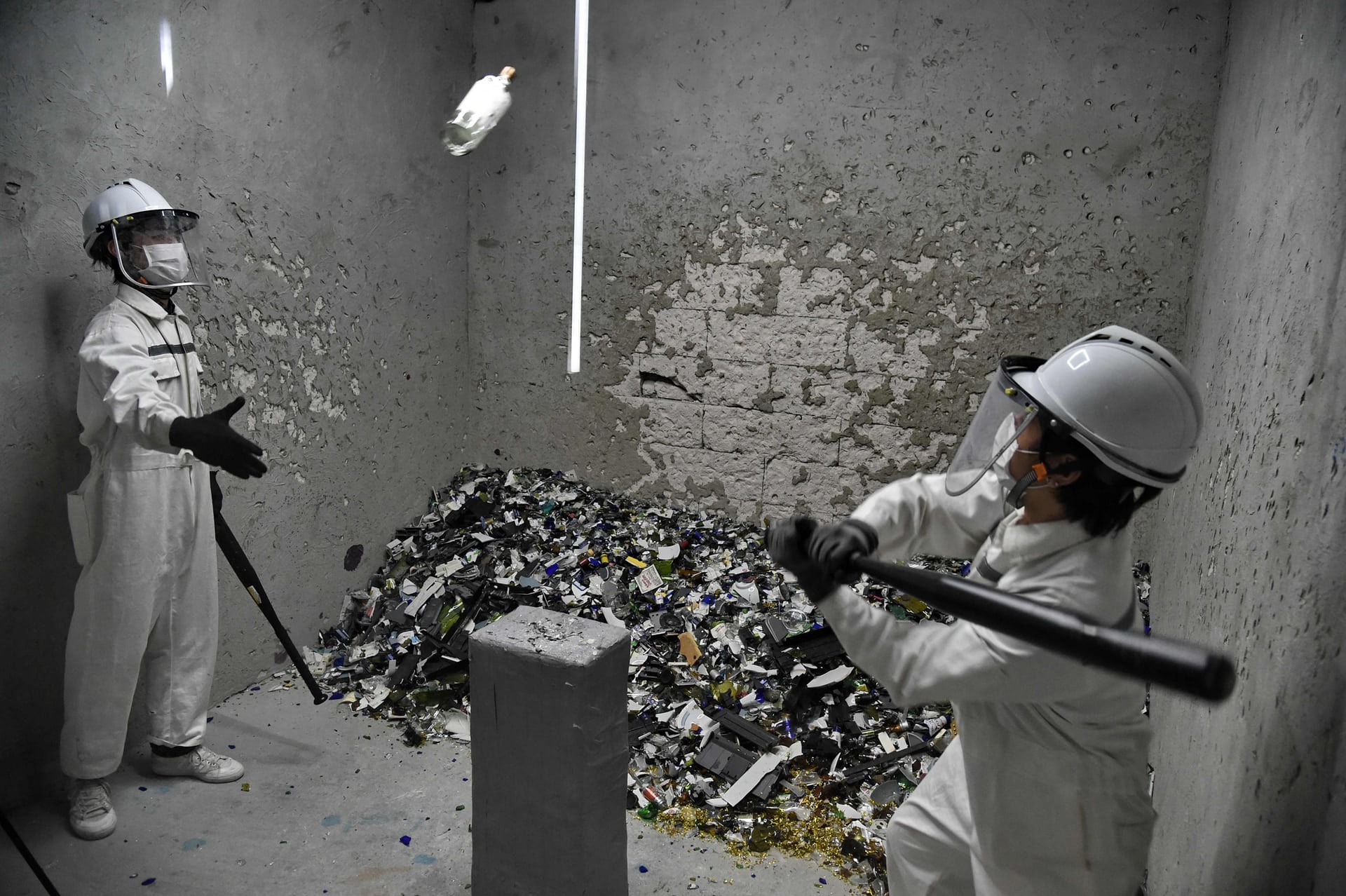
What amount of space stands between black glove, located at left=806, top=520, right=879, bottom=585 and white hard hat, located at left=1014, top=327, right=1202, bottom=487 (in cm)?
46

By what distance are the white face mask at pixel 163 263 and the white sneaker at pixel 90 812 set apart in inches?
71.2

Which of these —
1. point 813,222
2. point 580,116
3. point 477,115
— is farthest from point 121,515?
point 813,222

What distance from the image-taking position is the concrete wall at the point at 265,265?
9.39 feet

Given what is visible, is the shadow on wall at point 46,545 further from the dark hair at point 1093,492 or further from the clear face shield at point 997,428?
the dark hair at point 1093,492

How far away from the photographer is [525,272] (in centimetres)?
521

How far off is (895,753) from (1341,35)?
2705mm

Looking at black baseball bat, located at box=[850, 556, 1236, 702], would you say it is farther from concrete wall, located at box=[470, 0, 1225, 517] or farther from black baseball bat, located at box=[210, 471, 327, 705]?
concrete wall, located at box=[470, 0, 1225, 517]

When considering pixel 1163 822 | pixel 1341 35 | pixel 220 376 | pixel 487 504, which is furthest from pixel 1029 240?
pixel 220 376

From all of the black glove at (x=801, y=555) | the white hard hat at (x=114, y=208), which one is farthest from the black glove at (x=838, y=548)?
the white hard hat at (x=114, y=208)

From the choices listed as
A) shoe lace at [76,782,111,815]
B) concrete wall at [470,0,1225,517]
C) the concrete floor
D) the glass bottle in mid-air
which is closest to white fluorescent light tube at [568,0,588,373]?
concrete wall at [470,0,1225,517]

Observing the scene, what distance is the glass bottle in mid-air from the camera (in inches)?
149

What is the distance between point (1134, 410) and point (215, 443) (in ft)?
8.20

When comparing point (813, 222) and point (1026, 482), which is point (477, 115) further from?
point (1026, 482)

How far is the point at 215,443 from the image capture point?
2572 mm
